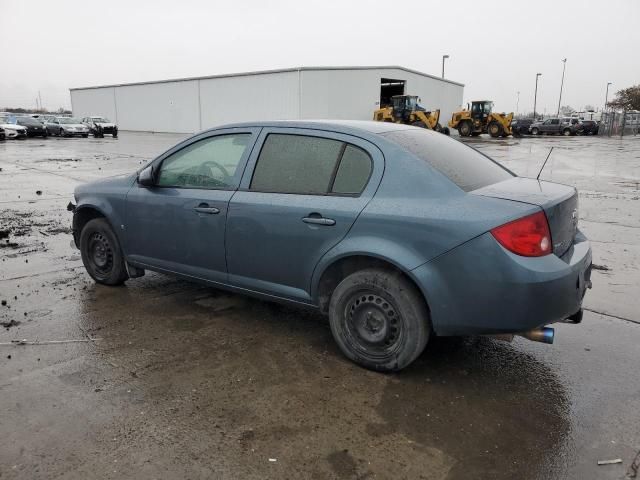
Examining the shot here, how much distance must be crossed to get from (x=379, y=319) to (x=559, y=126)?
163ft

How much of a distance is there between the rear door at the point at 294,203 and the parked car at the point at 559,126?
48828mm

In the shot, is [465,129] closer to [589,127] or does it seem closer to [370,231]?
[589,127]

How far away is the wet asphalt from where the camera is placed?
8.45 ft

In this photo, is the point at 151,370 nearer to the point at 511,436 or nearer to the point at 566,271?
the point at 511,436

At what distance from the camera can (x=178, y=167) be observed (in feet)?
14.7

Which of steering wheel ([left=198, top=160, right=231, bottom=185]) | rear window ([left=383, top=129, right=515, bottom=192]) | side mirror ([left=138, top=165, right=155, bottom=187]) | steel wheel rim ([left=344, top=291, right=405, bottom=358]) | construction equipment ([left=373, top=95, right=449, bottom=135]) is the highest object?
construction equipment ([left=373, top=95, right=449, bottom=135])

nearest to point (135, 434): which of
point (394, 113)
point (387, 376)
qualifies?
point (387, 376)

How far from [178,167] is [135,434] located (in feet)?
7.83

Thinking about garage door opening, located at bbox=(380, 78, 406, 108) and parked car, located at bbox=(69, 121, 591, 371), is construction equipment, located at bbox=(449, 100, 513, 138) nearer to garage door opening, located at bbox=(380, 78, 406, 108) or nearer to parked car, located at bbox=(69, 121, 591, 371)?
garage door opening, located at bbox=(380, 78, 406, 108)

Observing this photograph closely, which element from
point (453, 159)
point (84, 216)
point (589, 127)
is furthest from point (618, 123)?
point (84, 216)

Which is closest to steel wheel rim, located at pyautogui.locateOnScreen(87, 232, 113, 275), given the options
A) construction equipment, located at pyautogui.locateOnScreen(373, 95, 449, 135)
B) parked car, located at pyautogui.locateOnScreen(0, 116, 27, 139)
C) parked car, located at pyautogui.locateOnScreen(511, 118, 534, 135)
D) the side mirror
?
the side mirror

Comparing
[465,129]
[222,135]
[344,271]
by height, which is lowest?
[344,271]

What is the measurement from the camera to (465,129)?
39.0m

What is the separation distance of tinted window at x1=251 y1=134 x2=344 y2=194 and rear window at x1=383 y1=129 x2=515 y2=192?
459 mm
